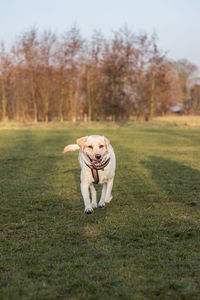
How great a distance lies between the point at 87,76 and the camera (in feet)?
159

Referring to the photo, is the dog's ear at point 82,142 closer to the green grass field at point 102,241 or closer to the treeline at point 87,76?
the green grass field at point 102,241

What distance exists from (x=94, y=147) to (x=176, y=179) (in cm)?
497

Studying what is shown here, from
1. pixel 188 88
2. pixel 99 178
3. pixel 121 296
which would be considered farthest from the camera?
pixel 188 88

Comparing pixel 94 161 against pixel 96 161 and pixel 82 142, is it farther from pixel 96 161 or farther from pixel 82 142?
pixel 82 142

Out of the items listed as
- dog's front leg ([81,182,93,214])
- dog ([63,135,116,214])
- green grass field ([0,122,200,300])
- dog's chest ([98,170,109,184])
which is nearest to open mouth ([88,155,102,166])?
dog ([63,135,116,214])

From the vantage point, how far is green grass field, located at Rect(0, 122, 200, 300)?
3.39m

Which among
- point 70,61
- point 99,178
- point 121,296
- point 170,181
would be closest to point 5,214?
point 99,178

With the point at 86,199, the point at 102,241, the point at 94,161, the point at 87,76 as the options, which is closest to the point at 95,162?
the point at 94,161

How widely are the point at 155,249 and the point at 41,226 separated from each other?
203 cm

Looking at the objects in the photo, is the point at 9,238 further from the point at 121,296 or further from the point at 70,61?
the point at 70,61

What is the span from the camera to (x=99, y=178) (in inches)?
238

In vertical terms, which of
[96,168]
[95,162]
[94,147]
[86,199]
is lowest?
[86,199]

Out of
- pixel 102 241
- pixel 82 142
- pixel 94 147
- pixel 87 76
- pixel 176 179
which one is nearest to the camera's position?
pixel 102 241

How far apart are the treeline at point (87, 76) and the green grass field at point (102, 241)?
123 ft
